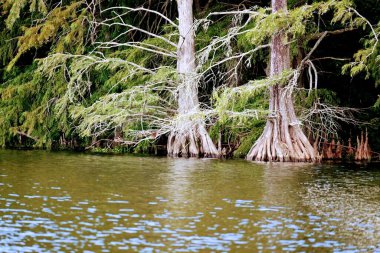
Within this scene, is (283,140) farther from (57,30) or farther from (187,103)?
(57,30)

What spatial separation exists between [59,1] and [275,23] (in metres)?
11.2

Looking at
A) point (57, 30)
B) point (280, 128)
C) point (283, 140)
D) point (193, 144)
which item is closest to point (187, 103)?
point (193, 144)

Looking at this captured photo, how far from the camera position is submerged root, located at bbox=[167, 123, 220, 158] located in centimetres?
2353

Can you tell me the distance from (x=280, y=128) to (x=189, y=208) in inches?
366

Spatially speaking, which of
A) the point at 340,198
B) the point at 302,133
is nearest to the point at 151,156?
the point at 302,133

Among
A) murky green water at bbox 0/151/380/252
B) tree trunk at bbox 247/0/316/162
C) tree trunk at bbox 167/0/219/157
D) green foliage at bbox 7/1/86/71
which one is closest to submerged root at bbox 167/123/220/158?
tree trunk at bbox 167/0/219/157

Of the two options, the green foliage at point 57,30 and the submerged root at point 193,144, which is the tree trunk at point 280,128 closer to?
the submerged root at point 193,144

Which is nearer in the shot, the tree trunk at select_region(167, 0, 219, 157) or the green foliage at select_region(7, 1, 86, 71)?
the tree trunk at select_region(167, 0, 219, 157)

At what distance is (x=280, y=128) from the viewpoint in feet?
72.0

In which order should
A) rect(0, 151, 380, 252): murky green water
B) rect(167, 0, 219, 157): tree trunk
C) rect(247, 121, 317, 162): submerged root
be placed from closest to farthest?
rect(0, 151, 380, 252): murky green water < rect(247, 121, 317, 162): submerged root < rect(167, 0, 219, 157): tree trunk

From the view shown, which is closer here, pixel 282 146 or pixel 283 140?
pixel 282 146

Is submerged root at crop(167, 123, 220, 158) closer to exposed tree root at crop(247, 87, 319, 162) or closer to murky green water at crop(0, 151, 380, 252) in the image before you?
exposed tree root at crop(247, 87, 319, 162)

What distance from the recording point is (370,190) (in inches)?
617

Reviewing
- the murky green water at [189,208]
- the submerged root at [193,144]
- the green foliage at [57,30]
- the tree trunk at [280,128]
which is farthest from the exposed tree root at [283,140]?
the green foliage at [57,30]
